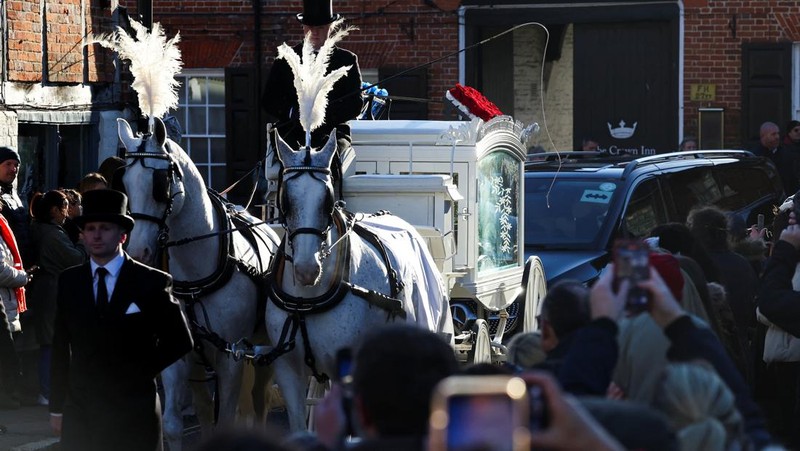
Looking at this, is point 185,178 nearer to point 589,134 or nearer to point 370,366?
point 370,366

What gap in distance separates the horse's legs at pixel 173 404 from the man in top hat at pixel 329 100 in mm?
1657

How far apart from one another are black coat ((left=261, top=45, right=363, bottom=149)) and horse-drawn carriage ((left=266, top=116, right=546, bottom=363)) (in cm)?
24

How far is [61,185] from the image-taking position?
16531mm

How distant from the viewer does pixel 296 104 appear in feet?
29.3

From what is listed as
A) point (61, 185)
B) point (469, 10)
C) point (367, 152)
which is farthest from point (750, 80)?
point (367, 152)

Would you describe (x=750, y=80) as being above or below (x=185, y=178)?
above

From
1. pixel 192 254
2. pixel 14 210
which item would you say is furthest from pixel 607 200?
pixel 192 254

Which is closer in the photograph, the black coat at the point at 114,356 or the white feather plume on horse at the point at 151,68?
the black coat at the point at 114,356

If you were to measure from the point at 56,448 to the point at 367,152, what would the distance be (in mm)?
2830

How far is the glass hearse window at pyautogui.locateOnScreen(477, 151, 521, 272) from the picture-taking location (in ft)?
34.0

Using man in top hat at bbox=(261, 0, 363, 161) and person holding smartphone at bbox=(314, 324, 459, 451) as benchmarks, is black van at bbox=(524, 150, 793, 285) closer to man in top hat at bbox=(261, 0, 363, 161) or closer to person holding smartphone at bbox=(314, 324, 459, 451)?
man in top hat at bbox=(261, 0, 363, 161)

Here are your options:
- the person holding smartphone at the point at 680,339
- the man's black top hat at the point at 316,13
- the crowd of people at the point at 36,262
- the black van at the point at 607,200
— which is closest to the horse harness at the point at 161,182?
the man's black top hat at the point at 316,13

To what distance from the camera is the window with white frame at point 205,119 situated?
72.7 feet

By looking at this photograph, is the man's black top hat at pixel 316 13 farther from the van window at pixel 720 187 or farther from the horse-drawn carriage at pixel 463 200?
the van window at pixel 720 187
